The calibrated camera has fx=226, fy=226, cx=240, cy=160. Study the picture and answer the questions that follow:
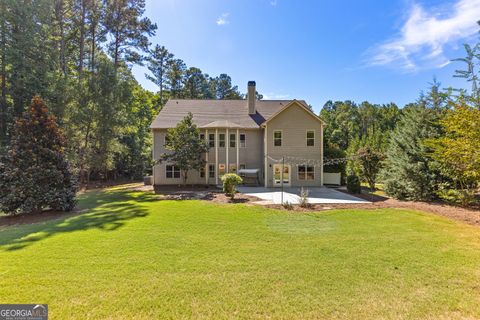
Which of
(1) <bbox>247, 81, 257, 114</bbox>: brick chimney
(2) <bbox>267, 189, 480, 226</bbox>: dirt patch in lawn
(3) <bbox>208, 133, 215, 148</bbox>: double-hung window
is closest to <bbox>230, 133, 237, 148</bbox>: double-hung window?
(3) <bbox>208, 133, 215, 148</bbox>: double-hung window

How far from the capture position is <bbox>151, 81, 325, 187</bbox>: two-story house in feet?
61.0

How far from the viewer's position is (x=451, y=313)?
3672 mm

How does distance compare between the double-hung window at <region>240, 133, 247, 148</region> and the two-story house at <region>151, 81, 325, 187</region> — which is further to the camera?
the double-hung window at <region>240, 133, 247, 148</region>

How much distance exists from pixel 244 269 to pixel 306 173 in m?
14.9

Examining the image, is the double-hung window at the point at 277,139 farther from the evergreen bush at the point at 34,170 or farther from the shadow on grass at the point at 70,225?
the evergreen bush at the point at 34,170

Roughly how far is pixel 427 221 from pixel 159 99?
40.7m

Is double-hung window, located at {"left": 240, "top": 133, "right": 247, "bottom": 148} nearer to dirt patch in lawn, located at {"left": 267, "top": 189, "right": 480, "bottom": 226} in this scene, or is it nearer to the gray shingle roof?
the gray shingle roof

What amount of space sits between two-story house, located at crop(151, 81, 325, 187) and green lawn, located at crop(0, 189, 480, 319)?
1000 centimetres

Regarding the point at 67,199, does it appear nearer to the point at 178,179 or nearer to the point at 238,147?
the point at 178,179

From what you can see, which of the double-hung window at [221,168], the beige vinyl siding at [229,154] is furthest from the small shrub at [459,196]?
the double-hung window at [221,168]

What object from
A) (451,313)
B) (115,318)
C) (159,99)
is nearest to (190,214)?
(115,318)

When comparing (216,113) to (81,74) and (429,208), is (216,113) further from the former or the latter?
(429,208)

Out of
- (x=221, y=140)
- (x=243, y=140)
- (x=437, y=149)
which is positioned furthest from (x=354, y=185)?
(x=221, y=140)

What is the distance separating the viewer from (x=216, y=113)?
72.0 feet
